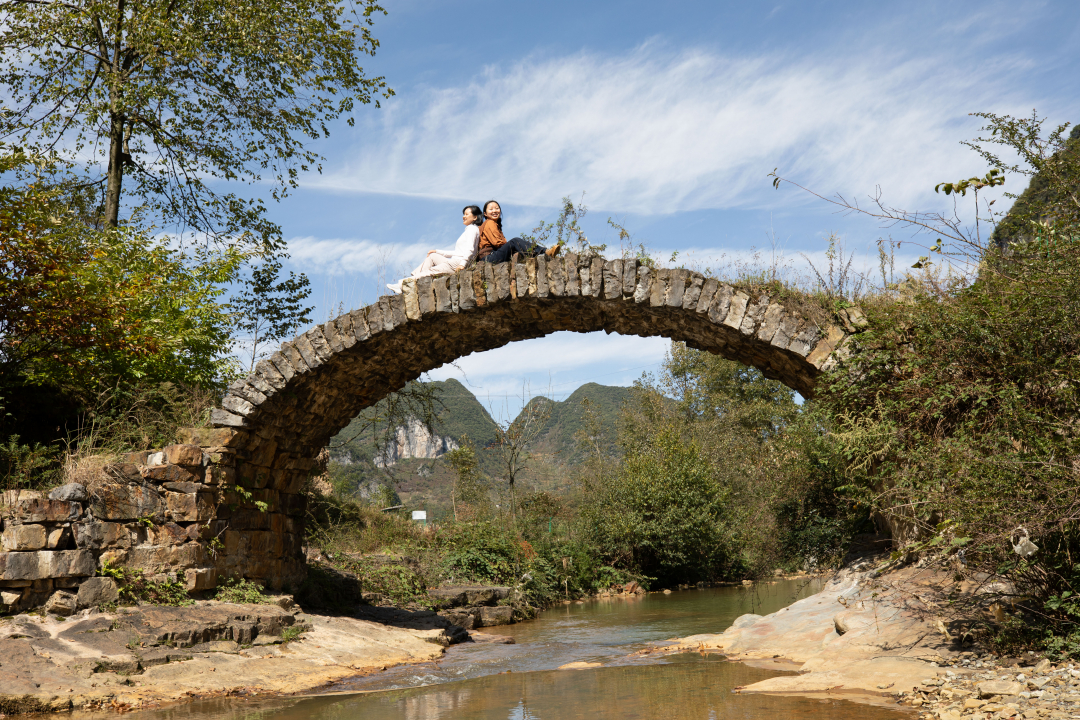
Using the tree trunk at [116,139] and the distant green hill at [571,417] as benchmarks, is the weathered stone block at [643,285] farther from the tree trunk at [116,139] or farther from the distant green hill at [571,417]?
the distant green hill at [571,417]

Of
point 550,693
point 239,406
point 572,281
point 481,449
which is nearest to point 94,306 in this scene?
point 239,406

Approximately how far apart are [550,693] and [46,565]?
4.54 m

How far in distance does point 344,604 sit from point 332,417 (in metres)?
2.67

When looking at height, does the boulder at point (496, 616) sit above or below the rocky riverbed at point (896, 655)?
below

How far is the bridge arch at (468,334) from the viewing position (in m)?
7.33

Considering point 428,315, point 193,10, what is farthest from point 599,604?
point 193,10

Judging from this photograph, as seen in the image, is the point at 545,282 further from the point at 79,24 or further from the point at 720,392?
the point at 720,392

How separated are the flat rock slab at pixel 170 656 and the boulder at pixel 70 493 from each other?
3.38ft

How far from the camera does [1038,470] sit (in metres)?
4.84

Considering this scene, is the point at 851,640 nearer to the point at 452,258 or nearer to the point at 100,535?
the point at 452,258

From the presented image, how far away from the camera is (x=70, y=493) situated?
22.3 ft

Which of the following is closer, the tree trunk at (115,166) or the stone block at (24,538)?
the stone block at (24,538)

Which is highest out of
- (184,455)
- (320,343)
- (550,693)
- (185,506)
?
(320,343)

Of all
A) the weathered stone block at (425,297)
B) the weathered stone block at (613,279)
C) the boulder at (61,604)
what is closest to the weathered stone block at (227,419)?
the boulder at (61,604)
